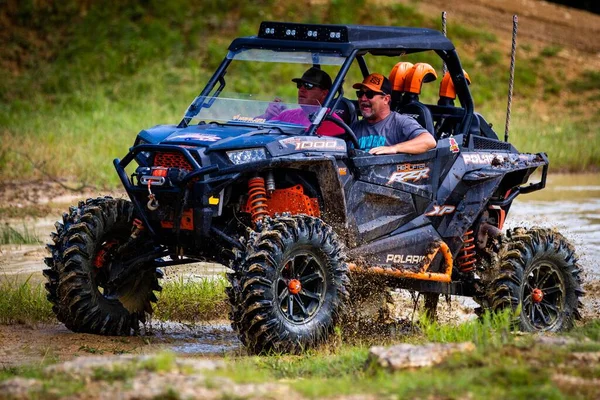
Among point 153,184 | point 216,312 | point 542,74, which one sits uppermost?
point 542,74

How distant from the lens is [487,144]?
10594mm

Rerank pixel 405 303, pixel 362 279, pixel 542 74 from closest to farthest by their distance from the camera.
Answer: pixel 362 279
pixel 405 303
pixel 542 74

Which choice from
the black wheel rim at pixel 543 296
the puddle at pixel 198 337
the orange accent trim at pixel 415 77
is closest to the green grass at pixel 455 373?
the puddle at pixel 198 337

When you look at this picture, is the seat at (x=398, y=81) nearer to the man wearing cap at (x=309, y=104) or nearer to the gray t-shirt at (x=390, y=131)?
the gray t-shirt at (x=390, y=131)

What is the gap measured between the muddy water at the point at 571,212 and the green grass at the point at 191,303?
Answer: 377 cm

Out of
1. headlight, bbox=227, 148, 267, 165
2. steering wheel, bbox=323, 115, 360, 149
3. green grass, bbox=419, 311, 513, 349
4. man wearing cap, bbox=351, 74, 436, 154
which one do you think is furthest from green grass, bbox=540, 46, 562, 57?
headlight, bbox=227, 148, 267, 165

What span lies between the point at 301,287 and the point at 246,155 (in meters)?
0.96

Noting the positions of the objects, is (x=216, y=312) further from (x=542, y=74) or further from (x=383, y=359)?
(x=542, y=74)

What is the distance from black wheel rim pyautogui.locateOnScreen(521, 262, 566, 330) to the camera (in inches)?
403

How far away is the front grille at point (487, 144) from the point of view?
10.5m

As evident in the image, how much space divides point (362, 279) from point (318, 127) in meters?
1.17

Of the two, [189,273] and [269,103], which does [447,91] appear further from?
[189,273]

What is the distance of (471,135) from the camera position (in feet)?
34.2

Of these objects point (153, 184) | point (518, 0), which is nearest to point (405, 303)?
point (153, 184)
